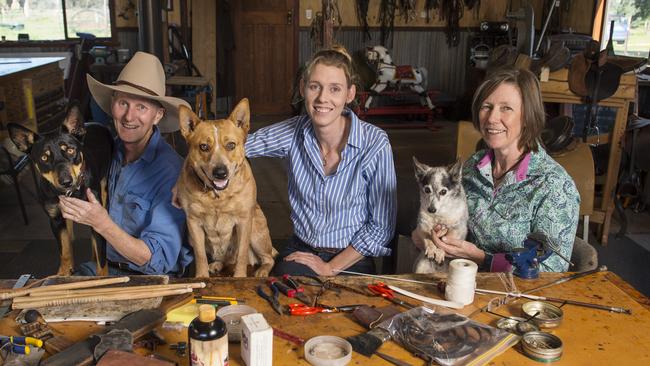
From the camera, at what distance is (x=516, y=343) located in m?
1.43

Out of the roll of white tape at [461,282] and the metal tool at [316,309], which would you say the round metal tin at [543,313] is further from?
the metal tool at [316,309]

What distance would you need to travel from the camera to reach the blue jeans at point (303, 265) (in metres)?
2.38

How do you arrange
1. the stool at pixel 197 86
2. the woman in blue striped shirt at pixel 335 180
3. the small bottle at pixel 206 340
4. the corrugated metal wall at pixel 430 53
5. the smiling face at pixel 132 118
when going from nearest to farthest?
the small bottle at pixel 206 340 → the smiling face at pixel 132 118 → the woman in blue striped shirt at pixel 335 180 → the stool at pixel 197 86 → the corrugated metal wall at pixel 430 53

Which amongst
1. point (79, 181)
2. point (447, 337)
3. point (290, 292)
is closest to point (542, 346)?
point (447, 337)

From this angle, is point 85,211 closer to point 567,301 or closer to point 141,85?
point 141,85

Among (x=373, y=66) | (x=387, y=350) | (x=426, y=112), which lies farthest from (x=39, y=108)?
(x=387, y=350)

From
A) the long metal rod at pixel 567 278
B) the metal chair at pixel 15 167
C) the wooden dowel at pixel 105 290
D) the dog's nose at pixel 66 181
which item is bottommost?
the metal chair at pixel 15 167

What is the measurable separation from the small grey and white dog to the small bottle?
1145mm

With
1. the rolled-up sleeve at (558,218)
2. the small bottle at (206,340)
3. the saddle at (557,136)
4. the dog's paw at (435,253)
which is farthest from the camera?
the saddle at (557,136)

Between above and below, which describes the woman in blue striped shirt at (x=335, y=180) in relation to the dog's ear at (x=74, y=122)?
below

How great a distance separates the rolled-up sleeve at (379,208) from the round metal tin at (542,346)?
108cm

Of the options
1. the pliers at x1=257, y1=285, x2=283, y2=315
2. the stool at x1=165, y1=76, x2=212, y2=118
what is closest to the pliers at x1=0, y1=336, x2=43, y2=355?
the pliers at x1=257, y1=285, x2=283, y2=315

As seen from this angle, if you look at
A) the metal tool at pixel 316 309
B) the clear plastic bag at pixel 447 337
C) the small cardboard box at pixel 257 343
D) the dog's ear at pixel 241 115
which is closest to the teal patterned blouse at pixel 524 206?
the clear plastic bag at pixel 447 337

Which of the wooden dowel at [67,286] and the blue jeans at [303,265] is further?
the blue jeans at [303,265]
